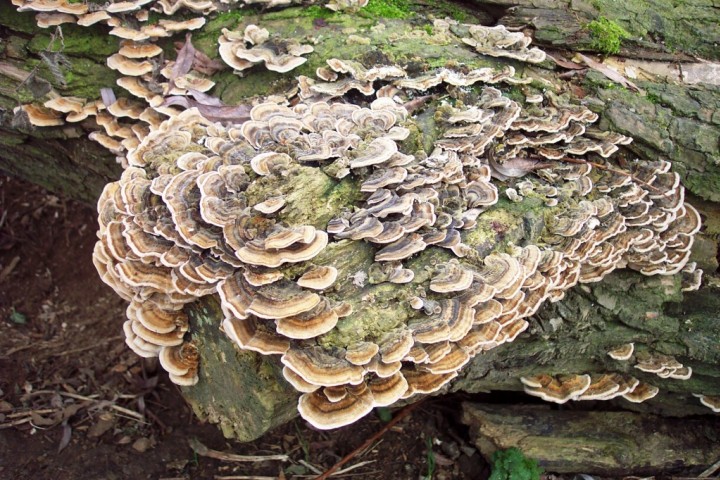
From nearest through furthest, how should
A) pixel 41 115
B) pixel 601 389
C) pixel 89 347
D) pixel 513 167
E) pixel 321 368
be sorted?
pixel 321 368 → pixel 513 167 → pixel 601 389 → pixel 41 115 → pixel 89 347

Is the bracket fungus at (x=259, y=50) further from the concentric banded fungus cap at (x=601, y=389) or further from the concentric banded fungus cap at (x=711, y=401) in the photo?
the concentric banded fungus cap at (x=711, y=401)

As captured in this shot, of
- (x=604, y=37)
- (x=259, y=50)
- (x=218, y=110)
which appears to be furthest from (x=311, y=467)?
(x=604, y=37)

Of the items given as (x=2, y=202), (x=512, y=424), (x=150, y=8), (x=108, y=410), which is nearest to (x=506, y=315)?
(x=512, y=424)

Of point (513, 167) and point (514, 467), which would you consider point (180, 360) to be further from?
point (514, 467)

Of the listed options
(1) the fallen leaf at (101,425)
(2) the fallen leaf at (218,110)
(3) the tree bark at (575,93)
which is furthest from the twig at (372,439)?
Answer: (2) the fallen leaf at (218,110)

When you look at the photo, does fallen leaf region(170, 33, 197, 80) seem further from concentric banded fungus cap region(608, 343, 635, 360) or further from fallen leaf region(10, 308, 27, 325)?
concentric banded fungus cap region(608, 343, 635, 360)

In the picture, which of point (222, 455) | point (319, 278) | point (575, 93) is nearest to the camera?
point (319, 278)
